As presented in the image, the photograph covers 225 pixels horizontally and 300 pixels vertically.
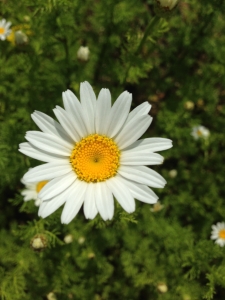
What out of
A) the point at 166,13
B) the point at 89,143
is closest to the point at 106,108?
the point at 89,143

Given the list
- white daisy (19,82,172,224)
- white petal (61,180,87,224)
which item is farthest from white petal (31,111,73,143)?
white petal (61,180,87,224)

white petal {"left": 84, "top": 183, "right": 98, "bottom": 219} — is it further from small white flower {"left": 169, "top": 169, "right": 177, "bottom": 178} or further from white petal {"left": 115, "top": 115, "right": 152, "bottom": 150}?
small white flower {"left": 169, "top": 169, "right": 177, "bottom": 178}

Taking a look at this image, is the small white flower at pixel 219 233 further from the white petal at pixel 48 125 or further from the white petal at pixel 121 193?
the white petal at pixel 48 125

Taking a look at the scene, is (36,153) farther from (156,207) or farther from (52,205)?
(156,207)

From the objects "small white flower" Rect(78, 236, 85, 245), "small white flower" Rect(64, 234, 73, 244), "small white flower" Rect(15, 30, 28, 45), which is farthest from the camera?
"small white flower" Rect(78, 236, 85, 245)

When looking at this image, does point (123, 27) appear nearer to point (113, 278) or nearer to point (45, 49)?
point (45, 49)

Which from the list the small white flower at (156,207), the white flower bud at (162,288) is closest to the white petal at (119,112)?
the small white flower at (156,207)
